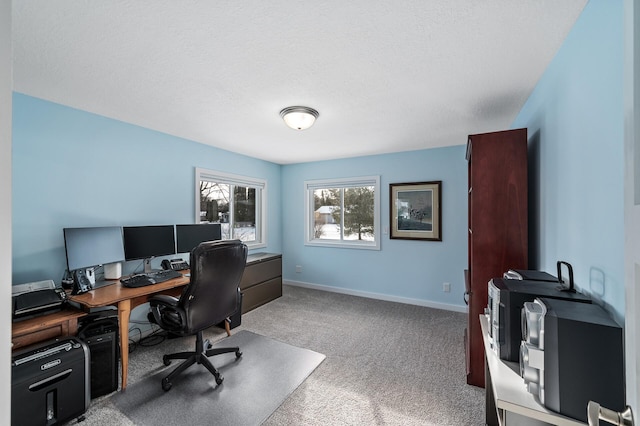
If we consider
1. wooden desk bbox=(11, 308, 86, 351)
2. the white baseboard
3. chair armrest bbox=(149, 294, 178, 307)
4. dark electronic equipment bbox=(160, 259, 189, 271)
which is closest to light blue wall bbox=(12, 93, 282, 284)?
dark electronic equipment bbox=(160, 259, 189, 271)

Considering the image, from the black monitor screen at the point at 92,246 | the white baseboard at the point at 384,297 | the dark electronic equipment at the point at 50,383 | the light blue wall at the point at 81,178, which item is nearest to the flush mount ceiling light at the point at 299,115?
the light blue wall at the point at 81,178

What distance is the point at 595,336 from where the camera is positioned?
0.93 m

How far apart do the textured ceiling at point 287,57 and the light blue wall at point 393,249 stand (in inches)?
47.7

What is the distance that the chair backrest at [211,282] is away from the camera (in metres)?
2.04

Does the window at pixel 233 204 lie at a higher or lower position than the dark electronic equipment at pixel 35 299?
higher

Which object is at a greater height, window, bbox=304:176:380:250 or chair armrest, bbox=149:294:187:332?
window, bbox=304:176:380:250

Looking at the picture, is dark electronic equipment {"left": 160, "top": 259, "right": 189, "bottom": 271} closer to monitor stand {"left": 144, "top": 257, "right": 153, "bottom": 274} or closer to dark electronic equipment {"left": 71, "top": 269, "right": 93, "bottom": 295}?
monitor stand {"left": 144, "top": 257, "right": 153, "bottom": 274}

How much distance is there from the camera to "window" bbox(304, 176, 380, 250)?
14.5 ft

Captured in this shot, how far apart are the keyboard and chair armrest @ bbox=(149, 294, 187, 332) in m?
0.27

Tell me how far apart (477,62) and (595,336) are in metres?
1.59

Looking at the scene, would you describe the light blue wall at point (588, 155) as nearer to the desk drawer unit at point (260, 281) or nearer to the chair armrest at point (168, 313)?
the chair armrest at point (168, 313)

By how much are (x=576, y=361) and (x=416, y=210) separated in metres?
3.18

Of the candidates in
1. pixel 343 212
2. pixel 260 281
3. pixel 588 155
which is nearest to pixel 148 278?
pixel 260 281

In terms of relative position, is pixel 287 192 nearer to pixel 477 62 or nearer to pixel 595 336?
pixel 477 62
